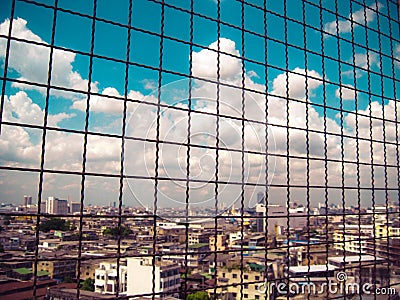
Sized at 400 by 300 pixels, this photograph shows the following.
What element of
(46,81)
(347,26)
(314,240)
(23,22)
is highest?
(347,26)

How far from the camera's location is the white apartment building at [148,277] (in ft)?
5.08

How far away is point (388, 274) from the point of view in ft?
8.32

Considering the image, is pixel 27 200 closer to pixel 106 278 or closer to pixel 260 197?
pixel 106 278

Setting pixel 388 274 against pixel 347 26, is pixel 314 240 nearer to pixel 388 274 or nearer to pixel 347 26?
pixel 388 274

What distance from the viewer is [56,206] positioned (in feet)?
4.39

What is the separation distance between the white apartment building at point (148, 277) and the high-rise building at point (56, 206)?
14.7 inches

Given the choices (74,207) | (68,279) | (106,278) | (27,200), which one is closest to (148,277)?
(106,278)

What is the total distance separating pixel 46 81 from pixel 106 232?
603mm

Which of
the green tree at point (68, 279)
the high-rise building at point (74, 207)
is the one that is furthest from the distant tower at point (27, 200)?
the green tree at point (68, 279)

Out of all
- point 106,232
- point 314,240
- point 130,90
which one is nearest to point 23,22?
point 130,90

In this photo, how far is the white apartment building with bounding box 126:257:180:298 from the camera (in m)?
1.55

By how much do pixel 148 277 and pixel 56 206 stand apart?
0.52 m

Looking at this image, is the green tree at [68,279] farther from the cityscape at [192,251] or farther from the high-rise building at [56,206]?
the high-rise building at [56,206]

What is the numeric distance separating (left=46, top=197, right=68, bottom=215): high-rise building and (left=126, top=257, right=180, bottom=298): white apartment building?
37 centimetres
